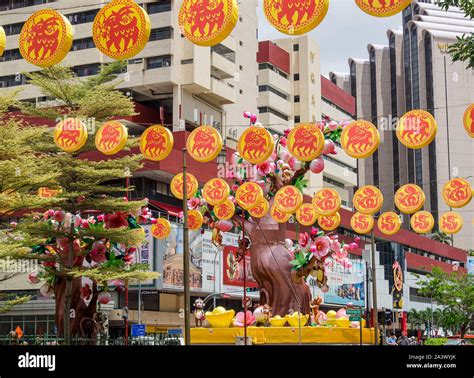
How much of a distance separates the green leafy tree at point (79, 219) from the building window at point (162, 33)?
28.6 meters

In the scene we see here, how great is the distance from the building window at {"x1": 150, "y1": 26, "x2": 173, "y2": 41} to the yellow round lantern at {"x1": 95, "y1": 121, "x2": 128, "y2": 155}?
37.7 m

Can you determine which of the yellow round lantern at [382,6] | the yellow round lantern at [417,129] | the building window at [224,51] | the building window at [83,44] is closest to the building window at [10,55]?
the building window at [83,44]

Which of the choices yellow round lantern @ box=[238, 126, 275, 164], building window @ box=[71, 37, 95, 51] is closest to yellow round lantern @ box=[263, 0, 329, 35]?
yellow round lantern @ box=[238, 126, 275, 164]

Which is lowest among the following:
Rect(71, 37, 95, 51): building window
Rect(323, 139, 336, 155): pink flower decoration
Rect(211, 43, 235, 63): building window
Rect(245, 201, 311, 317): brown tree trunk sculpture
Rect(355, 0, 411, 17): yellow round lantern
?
Rect(245, 201, 311, 317): brown tree trunk sculpture

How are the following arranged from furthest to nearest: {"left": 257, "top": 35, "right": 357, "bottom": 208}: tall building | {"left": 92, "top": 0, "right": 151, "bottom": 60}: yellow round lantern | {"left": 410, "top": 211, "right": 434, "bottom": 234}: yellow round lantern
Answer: {"left": 257, "top": 35, "right": 357, "bottom": 208}: tall building → {"left": 410, "top": 211, "right": 434, "bottom": 234}: yellow round lantern → {"left": 92, "top": 0, "right": 151, "bottom": 60}: yellow round lantern

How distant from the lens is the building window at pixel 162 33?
194 feet

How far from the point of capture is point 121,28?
15109mm

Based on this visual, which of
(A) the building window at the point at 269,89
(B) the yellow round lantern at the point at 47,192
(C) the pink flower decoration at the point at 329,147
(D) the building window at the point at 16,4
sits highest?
(D) the building window at the point at 16,4

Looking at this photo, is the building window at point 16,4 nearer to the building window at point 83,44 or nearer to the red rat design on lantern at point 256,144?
the building window at point 83,44

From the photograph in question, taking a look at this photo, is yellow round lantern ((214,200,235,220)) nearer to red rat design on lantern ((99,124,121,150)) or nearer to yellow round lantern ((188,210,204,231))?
yellow round lantern ((188,210,204,231))

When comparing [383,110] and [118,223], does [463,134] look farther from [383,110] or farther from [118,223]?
[118,223]

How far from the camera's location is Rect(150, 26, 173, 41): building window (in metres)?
59.1

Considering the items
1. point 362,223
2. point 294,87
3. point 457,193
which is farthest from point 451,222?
point 294,87
